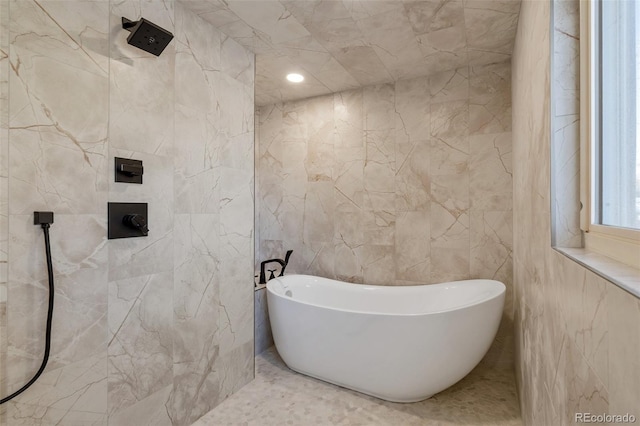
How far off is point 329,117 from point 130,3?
192 cm

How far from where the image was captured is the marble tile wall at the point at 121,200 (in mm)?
1241

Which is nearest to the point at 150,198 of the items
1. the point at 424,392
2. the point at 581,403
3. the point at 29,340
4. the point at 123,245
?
the point at 123,245

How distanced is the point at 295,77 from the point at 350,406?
98.8 inches

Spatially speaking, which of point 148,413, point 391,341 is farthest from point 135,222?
point 391,341

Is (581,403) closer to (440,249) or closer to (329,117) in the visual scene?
(440,249)

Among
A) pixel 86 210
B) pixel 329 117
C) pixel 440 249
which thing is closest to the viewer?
pixel 86 210

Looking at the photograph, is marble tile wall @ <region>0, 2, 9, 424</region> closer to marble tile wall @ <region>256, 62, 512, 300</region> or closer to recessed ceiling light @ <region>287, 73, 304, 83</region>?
recessed ceiling light @ <region>287, 73, 304, 83</region>

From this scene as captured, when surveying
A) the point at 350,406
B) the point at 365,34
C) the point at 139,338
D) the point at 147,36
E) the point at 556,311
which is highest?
the point at 365,34

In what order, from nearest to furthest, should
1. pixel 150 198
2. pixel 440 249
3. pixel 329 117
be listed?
1. pixel 150 198
2. pixel 440 249
3. pixel 329 117

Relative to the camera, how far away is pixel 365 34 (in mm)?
2160

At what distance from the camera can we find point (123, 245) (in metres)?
1.58

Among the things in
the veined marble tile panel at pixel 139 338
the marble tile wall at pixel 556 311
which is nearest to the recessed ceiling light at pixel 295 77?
the marble tile wall at pixel 556 311

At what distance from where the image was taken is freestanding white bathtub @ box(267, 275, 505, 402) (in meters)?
1.94

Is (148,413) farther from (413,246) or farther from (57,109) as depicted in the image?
(413,246)
